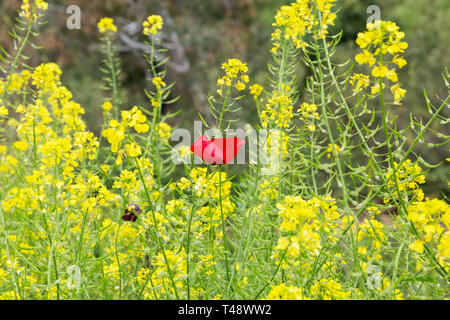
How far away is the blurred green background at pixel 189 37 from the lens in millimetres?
6594

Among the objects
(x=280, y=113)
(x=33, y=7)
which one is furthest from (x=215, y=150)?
(x=33, y=7)

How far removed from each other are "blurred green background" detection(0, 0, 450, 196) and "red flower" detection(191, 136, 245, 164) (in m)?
4.86

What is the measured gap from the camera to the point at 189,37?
7145 mm

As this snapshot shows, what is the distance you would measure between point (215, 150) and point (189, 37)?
6149mm

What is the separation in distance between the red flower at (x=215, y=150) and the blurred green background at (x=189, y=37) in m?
4.86

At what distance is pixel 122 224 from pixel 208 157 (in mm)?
530

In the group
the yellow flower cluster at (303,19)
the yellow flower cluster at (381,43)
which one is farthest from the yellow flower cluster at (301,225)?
the yellow flower cluster at (303,19)

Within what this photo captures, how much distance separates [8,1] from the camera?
22.8ft

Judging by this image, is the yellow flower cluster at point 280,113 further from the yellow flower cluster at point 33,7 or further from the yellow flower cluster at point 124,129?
the yellow flower cluster at point 33,7

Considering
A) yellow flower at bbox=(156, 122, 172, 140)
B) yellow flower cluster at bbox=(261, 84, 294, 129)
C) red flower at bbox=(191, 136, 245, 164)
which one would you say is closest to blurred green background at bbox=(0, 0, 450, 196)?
yellow flower at bbox=(156, 122, 172, 140)

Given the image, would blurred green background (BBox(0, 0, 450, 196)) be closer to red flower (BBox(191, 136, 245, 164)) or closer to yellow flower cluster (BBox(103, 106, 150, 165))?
red flower (BBox(191, 136, 245, 164))

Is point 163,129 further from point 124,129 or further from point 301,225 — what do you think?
point 301,225

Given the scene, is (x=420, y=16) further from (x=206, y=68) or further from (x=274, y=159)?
(x=274, y=159)
